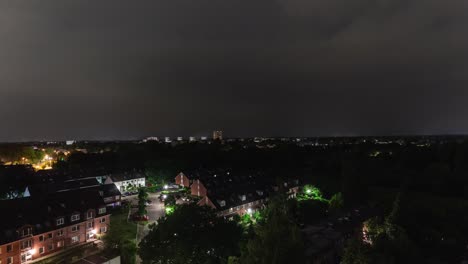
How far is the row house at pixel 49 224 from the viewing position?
73.4 ft

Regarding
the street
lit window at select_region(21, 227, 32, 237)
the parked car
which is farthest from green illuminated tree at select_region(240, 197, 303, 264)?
the parked car

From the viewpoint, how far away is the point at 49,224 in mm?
25047

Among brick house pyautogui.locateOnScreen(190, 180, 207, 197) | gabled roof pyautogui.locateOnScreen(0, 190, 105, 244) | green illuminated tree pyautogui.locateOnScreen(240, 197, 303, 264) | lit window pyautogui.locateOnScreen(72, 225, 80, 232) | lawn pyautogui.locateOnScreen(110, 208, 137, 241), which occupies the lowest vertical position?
lawn pyautogui.locateOnScreen(110, 208, 137, 241)

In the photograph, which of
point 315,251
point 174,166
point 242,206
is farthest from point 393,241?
point 174,166

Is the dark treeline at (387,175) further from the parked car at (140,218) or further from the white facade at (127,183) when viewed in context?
the parked car at (140,218)

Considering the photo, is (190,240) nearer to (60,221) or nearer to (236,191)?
(60,221)

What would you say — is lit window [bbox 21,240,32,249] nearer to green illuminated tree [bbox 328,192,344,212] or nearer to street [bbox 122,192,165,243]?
street [bbox 122,192,165,243]

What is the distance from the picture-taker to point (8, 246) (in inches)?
854

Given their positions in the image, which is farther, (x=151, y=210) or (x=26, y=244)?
(x=151, y=210)

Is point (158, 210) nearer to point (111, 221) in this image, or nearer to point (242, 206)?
point (111, 221)

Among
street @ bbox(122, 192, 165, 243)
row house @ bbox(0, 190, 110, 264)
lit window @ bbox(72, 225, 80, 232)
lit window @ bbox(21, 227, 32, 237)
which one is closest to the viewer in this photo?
row house @ bbox(0, 190, 110, 264)

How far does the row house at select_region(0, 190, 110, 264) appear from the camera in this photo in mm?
22359

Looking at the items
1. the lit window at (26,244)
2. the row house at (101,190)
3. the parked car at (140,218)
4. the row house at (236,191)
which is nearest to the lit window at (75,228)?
the lit window at (26,244)

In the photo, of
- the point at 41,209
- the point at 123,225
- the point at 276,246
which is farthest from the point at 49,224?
the point at 276,246
